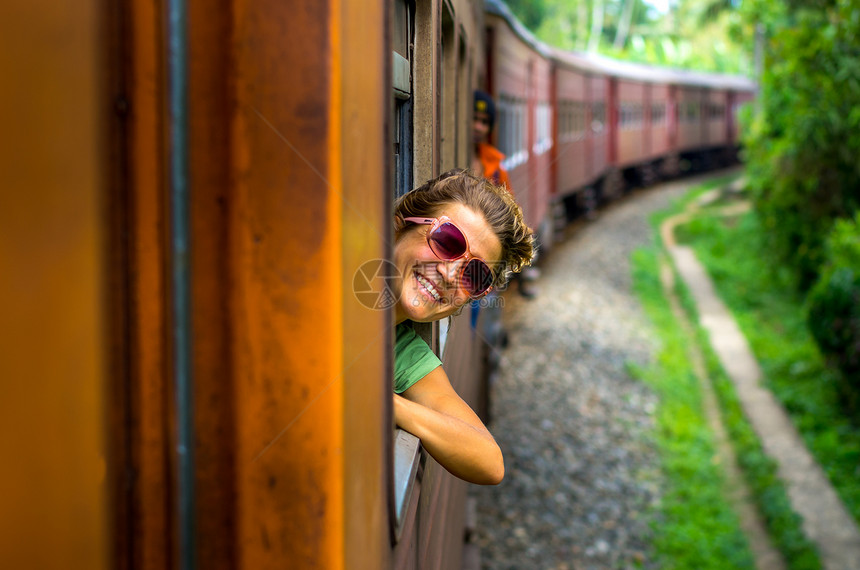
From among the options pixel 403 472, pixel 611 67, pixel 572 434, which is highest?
pixel 611 67

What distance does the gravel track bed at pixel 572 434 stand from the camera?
18.6 feet

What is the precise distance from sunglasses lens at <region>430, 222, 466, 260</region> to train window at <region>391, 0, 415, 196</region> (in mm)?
389

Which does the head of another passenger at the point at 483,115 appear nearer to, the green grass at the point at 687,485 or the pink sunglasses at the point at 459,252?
the green grass at the point at 687,485

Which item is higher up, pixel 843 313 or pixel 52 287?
pixel 52 287

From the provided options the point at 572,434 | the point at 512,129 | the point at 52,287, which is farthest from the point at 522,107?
the point at 52,287

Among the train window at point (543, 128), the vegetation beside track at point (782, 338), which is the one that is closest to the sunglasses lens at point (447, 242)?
the vegetation beside track at point (782, 338)

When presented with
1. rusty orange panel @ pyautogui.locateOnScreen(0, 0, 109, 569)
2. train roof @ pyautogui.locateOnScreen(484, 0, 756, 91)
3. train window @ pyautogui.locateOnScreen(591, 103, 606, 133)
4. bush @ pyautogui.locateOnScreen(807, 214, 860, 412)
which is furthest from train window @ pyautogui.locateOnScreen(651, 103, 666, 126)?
rusty orange panel @ pyautogui.locateOnScreen(0, 0, 109, 569)

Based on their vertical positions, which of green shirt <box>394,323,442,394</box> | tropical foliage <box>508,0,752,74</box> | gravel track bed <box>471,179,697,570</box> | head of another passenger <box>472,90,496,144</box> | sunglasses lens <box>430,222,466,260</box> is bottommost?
gravel track bed <box>471,179,697,570</box>

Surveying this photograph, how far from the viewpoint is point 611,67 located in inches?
751

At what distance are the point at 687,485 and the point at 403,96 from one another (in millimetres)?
5623

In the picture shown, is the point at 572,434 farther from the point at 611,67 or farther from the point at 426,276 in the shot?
the point at 611,67

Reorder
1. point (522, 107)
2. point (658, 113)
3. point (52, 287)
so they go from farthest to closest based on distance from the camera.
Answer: point (658, 113) → point (522, 107) → point (52, 287)

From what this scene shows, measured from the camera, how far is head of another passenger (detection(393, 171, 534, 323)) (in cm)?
145

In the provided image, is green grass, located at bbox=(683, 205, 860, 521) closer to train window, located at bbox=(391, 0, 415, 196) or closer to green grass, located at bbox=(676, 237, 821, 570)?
green grass, located at bbox=(676, 237, 821, 570)
